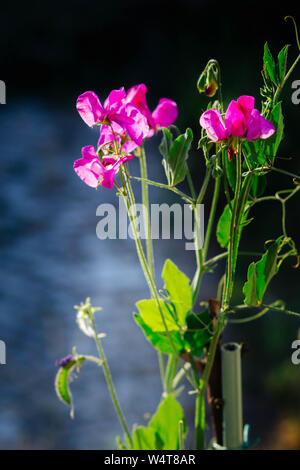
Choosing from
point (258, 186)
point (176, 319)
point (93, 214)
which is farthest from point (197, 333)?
point (93, 214)

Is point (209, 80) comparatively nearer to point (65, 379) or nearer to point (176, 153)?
point (176, 153)

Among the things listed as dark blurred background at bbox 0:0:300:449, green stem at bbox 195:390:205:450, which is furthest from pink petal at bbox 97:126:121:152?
dark blurred background at bbox 0:0:300:449

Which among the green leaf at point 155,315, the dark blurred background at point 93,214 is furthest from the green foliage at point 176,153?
the dark blurred background at point 93,214

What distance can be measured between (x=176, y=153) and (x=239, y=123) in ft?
0.18

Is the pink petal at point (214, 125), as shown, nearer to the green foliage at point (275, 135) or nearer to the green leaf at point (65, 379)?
the green foliage at point (275, 135)

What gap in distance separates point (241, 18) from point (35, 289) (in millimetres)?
765

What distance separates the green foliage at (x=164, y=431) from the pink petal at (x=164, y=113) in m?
0.22

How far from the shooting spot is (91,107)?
1.29 ft

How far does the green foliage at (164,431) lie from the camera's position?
472 millimetres

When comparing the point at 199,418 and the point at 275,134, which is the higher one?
the point at 275,134

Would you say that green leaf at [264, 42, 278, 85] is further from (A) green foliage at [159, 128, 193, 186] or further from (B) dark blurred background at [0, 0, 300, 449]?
(B) dark blurred background at [0, 0, 300, 449]

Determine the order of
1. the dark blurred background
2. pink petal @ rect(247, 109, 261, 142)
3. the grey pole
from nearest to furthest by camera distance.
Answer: pink petal @ rect(247, 109, 261, 142), the grey pole, the dark blurred background

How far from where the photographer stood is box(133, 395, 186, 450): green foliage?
1.55ft
